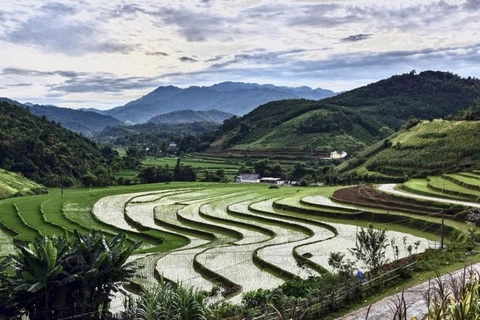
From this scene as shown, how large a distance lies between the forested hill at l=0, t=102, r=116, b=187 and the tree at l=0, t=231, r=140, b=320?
2675 inches

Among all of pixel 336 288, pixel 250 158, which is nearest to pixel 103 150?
pixel 250 158

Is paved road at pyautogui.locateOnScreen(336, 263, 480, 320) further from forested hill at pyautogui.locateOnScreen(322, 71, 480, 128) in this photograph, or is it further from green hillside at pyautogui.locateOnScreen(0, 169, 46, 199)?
forested hill at pyautogui.locateOnScreen(322, 71, 480, 128)

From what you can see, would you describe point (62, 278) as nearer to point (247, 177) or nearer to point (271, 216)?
point (271, 216)

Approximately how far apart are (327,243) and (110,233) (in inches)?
658

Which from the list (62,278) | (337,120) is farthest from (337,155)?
(62,278)

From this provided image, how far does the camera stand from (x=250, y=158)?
119m

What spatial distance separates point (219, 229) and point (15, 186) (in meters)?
43.4

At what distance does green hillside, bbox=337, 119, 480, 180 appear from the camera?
183 feet

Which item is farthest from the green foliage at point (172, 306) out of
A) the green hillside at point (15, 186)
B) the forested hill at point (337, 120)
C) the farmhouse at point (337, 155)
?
the forested hill at point (337, 120)

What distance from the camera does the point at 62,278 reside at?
15727 mm

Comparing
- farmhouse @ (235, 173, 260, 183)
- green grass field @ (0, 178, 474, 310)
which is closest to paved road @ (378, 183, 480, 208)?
green grass field @ (0, 178, 474, 310)

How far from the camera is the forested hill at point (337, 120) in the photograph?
128625 mm

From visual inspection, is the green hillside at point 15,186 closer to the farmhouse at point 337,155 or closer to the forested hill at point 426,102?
the farmhouse at point 337,155

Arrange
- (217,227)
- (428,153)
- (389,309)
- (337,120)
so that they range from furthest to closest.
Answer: (337,120), (428,153), (217,227), (389,309)
